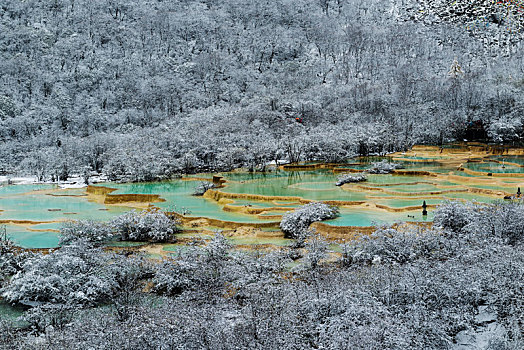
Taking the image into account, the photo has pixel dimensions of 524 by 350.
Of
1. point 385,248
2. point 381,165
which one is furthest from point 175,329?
point 381,165

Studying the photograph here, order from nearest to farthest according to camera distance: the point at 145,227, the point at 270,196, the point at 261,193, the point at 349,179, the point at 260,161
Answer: the point at 145,227
the point at 270,196
the point at 261,193
the point at 349,179
the point at 260,161

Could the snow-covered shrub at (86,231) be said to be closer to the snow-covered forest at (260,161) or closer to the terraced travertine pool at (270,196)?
the snow-covered forest at (260,161)

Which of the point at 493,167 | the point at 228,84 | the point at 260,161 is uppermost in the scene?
the point at 228,84

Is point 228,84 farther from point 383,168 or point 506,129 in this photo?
point 383,168

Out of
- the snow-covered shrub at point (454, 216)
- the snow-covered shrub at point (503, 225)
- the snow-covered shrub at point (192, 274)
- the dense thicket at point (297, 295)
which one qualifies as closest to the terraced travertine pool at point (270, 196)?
the snow-covered shrub at point (454, 216)

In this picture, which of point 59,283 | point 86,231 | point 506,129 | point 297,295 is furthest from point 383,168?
point 59,283

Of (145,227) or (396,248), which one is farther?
(145,227)
